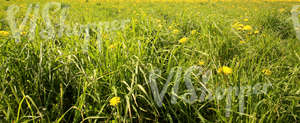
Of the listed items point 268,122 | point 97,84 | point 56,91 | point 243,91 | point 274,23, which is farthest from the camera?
point 274,23

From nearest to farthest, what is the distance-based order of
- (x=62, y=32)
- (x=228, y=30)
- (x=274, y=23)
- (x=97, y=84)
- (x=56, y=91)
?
1. (x=97, y=84)
2. (x=56, y=91)
3. (x=62, y=32)
4. (x=228, y=30)
5. (x=274, y=23)

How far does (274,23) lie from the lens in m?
3.94

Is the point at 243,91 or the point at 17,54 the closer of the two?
the point at 243,91

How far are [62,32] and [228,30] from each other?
2010 mm

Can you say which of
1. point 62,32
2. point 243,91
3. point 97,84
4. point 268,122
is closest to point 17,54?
point 97,84

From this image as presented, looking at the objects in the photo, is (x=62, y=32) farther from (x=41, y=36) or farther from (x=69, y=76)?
(x=69, y=76)

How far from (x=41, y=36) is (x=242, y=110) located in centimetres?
178

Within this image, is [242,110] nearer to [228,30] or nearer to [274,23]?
[228,30]

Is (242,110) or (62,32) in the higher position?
(62,32)

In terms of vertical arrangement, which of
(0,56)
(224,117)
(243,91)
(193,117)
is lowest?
(193,117)

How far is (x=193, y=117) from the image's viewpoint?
1409 mm

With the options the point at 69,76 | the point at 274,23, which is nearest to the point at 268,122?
the point at 69,76

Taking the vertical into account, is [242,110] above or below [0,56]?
below

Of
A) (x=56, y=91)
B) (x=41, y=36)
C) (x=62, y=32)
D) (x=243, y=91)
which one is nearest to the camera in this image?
(x=243, y=91)
